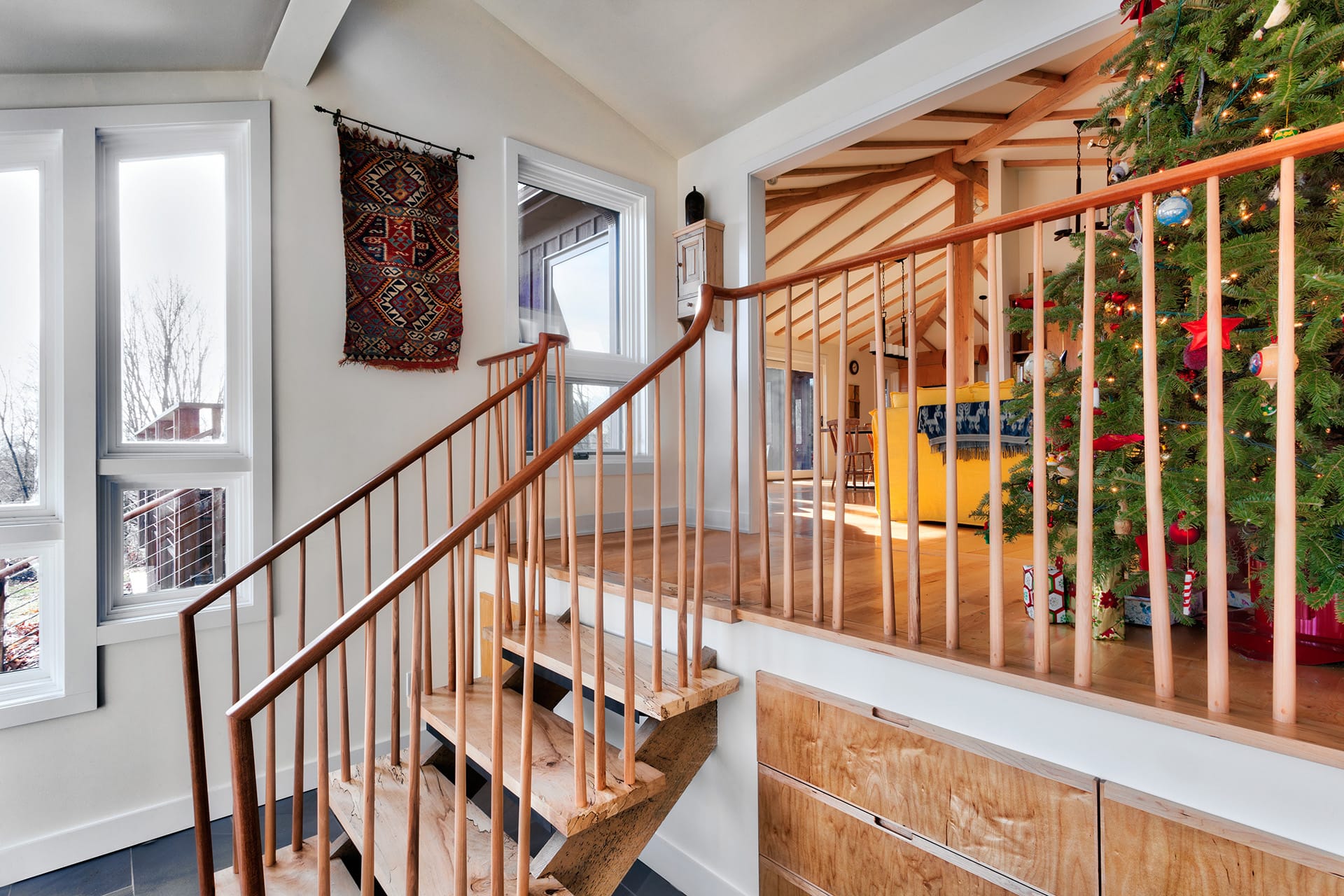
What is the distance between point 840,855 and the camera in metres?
1.65

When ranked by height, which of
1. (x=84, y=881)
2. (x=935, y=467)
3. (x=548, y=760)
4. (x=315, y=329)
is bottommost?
(x=84, y=881)

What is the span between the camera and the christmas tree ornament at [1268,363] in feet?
3.67

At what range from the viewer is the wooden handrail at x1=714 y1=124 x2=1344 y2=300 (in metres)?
1.02

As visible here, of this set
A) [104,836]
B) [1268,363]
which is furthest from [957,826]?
[104,836]

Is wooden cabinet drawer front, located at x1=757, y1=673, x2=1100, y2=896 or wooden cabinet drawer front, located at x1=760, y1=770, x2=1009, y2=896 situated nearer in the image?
wooden cabinet drawer front, located at x1=757, y1=673, x2=1100, y2=896

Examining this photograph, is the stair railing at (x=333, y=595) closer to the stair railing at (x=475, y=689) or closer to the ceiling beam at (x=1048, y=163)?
the stair railing at (x=475, y=689)

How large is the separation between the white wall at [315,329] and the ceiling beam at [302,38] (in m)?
0.11

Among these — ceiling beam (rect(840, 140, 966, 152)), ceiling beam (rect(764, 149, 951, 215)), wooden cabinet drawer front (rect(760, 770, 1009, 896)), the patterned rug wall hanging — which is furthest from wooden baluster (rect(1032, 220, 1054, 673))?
ceiling beam (rect(764, 149, 951, 215))

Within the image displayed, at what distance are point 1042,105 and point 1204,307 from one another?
14.1 ft

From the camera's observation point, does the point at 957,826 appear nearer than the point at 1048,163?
Yes

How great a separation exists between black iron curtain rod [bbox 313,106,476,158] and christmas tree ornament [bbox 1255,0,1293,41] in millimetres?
2822

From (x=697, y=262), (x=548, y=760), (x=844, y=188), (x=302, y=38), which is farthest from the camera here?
(x=844, y=188)

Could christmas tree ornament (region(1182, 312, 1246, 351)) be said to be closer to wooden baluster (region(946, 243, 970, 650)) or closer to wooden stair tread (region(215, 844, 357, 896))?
wooden baluster (region(946, 243, 970, 650))

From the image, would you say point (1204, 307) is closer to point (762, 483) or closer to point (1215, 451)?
point (1215, 451)
